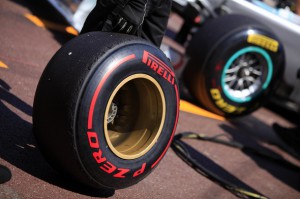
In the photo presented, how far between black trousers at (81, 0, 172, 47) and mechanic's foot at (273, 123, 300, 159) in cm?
246

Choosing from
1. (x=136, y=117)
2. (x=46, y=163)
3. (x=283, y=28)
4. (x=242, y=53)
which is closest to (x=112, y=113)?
(x=136, y=117)

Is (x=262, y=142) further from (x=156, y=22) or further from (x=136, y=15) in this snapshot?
(x=136, y=15)

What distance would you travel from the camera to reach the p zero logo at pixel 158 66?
304 centimetres

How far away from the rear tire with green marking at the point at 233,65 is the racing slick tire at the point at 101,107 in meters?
2.51

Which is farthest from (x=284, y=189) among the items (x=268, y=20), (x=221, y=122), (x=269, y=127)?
(x=268, y=20)

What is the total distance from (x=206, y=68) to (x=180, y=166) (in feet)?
5.87

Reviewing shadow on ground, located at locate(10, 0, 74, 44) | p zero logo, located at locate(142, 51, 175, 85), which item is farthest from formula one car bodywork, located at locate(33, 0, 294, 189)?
shadow on ground, located at locate(10, 0, 74, 44)

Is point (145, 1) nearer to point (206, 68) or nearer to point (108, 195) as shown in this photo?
point (108, 195)

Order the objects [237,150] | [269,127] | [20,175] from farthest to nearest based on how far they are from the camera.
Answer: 1. [269,127]
2. [237,150]
3. [20,175]

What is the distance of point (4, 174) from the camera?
291 cm

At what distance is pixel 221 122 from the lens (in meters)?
5.95

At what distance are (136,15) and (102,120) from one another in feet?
2.75

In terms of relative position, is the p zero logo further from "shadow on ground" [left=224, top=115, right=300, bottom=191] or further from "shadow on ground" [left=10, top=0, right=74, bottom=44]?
"shadow on ground" [left=10, top=0, right=74, bottom=44]

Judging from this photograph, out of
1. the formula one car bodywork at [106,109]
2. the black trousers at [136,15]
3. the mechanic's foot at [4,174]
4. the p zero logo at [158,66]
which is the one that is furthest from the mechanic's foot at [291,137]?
the mechanic's foot at [4,174]
